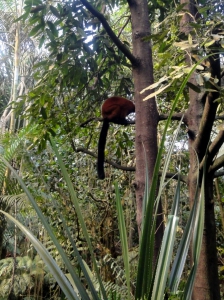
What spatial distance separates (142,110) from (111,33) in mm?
395

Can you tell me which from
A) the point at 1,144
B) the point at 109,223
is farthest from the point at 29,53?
the point at 109,223

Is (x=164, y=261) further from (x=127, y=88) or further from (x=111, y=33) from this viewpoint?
(x=127, y=88)

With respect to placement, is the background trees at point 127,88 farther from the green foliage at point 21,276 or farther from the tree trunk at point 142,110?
the green foliage at point 21,276

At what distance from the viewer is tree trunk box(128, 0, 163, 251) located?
1.52 m

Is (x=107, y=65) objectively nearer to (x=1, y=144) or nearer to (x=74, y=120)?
(x=74, y=120)

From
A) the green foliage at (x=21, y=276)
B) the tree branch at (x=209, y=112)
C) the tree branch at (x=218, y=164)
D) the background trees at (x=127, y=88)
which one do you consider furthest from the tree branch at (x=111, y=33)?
the green foliage at (x=21, y=276)

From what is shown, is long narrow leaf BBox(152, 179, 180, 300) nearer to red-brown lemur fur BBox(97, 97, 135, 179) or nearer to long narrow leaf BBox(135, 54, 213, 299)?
long narrow leaf BBox(135, 54, 213, 299)

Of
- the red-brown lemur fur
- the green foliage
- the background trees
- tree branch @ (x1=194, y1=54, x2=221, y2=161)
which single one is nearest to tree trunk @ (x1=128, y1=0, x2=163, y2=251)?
the background trees

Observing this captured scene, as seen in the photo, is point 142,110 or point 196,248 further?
point 142,110

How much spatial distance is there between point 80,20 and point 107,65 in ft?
1.54

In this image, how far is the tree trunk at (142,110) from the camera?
1.52m

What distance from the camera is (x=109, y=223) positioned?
3160mm

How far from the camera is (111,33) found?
1613 mm

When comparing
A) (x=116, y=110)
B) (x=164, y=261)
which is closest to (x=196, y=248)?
(x=164, y=261)
